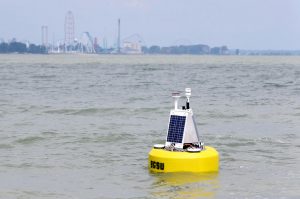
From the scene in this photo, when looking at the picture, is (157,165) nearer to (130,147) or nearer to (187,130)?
(187,130)

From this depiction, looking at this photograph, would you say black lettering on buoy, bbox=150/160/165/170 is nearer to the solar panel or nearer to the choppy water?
the choppy water

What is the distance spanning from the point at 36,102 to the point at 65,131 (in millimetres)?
13009

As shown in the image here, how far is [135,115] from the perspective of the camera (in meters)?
27.7

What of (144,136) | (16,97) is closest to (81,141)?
(144,136)

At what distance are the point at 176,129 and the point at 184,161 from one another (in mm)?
854

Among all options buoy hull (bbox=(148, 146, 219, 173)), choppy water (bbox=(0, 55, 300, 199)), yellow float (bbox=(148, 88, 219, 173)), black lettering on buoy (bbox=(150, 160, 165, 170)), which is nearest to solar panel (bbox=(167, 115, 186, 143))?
yellow float (bbox=(148, 88, 219, 173))

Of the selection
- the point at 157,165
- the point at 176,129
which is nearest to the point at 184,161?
the point at 157,165

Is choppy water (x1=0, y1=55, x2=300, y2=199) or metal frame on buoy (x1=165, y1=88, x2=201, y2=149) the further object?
metal frame on buoy (x1=165, y1=88, x2=201, y2=149)

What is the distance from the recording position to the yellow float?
1375 centimetres

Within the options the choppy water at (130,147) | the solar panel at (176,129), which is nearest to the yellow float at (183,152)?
the solar panel at (176,129)

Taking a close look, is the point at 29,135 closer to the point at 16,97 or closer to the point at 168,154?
the point at 168,154

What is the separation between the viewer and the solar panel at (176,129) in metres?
14.2

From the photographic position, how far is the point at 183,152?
13.8 meters

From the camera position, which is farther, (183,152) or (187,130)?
(187,130)
